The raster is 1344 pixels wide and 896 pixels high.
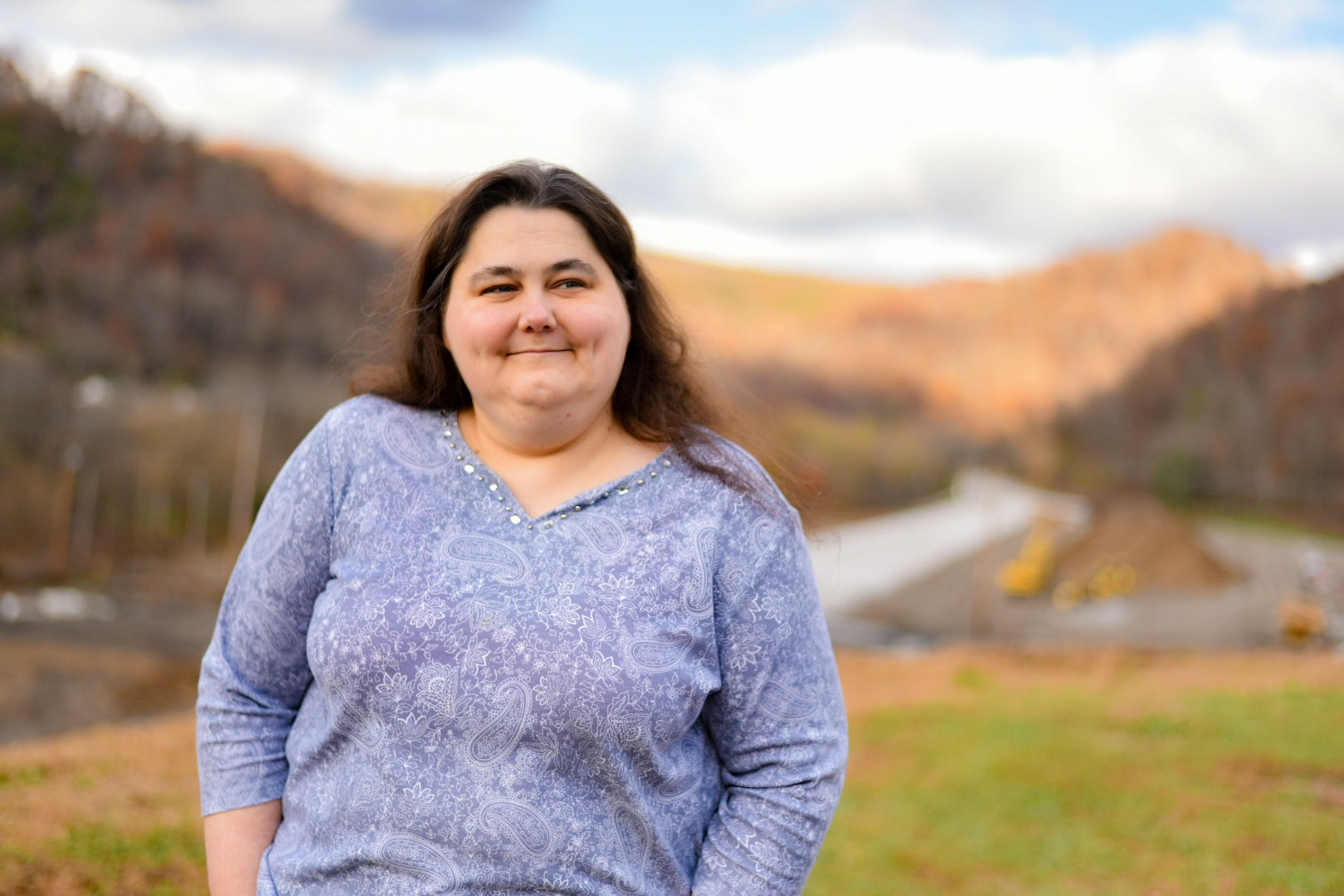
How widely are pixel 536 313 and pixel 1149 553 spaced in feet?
110

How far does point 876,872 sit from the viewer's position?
16.5ft

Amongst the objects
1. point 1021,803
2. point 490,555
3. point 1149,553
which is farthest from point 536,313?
point 1149,553

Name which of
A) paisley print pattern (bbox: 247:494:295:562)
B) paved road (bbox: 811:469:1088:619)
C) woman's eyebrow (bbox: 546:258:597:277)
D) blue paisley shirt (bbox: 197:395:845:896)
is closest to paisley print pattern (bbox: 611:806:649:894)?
blue paisley shirt (bbox: 197:395:845:896)

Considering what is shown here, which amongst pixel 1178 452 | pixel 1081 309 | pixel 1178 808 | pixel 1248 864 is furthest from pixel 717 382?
pixel 1081 309

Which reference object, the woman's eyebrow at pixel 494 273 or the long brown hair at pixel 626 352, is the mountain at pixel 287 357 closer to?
the long brown hair at pixel 626 352

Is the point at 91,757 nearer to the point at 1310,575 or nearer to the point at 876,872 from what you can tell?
the point at 876,872

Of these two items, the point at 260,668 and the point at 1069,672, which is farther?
the point at 1069,672

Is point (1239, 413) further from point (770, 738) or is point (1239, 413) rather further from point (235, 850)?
point (235, 850)

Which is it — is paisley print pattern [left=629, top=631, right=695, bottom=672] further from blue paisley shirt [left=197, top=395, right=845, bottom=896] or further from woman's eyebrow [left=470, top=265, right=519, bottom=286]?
woman's eyebrow [left=470, top=265, right=519, bottom=286]

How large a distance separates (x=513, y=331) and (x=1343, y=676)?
12.8m

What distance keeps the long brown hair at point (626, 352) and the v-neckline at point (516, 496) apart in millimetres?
68

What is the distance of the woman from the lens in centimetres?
148

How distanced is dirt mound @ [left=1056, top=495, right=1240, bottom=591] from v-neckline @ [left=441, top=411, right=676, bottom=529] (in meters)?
30.1

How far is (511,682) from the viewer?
4.79 ft
